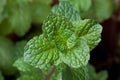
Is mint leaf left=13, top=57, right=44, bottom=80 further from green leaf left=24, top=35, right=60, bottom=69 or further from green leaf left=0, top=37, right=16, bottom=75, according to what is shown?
green leaf left=0, top=37, right=16, bottom=75

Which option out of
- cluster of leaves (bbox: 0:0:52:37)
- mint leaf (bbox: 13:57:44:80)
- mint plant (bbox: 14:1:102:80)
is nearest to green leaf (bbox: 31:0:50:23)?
cluster of leaves (bbox: 0:0:52:37)

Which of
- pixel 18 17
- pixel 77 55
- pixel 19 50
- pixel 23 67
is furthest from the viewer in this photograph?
pixel 18 17

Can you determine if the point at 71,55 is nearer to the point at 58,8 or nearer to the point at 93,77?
the point at 58,8

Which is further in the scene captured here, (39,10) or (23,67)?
(39,10)

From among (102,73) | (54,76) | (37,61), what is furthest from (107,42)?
(37,61)

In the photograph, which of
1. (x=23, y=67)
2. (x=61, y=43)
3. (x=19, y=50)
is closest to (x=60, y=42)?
(x=61, y=43)

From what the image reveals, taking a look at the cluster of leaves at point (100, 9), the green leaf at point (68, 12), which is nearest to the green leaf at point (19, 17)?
the cluster of leaves at point (100, 9)

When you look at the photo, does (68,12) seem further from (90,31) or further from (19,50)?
(19,50)
